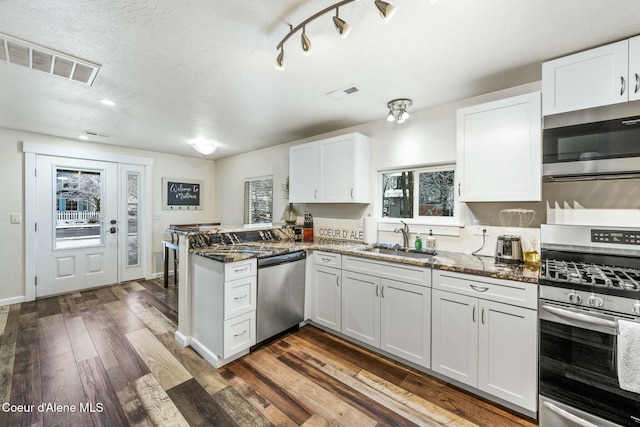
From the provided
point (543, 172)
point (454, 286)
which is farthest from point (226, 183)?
point (543, 172)

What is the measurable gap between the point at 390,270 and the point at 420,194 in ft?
3.40

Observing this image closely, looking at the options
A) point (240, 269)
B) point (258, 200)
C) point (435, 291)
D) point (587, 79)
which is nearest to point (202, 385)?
point (240, 269)

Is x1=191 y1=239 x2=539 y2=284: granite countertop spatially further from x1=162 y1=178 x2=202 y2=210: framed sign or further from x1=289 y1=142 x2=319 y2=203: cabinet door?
x1=162 y1=178 x2=202 y2=210: framed sign

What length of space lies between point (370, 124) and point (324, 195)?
40.0 inches

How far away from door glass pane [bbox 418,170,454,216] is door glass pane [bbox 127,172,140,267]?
463cm

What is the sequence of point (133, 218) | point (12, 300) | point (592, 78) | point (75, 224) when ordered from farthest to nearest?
point (133, 218)
point (75, 224)
point (12, 300)
point (592, 78)

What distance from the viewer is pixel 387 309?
2.31m

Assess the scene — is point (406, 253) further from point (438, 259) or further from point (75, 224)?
point (75, 224)

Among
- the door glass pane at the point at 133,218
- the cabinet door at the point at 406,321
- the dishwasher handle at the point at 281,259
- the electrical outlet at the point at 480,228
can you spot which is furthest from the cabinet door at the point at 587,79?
the door glass pane at the point at 133,218

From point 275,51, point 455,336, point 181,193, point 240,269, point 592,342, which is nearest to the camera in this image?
point 592,342

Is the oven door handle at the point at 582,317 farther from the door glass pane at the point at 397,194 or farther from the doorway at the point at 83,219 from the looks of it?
the doorway at the point at 83,219

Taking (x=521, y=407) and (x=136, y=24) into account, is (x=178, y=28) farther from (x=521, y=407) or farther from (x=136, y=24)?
(x=521, y=407)

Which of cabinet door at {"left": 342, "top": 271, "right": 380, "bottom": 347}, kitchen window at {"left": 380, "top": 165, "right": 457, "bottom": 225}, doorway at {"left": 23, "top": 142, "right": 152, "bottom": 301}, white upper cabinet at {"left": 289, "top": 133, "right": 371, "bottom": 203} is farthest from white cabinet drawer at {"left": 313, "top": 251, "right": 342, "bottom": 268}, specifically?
doorway at {"left": 23, "top": 142, "right": 152, "bottom": 301}

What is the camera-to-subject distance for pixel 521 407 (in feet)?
5.57
